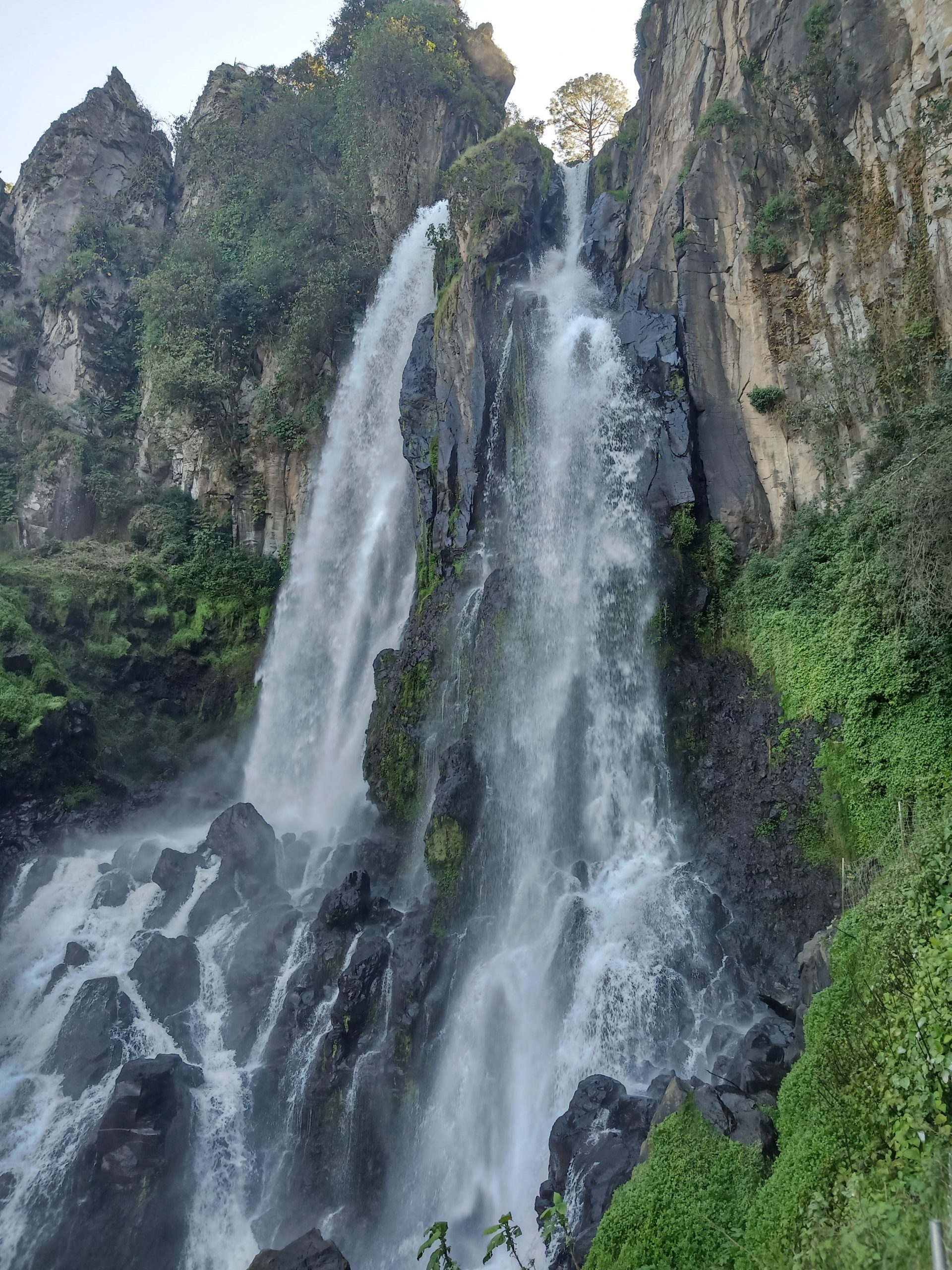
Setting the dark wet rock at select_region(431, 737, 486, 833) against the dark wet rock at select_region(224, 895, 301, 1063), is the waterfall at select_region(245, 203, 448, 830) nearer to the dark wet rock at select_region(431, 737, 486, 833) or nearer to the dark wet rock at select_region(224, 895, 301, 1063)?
the dark wet rock at select_region(224, 895, 301, 1063)

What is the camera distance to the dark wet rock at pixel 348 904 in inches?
468

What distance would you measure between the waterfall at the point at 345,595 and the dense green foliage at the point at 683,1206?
10.2 meters

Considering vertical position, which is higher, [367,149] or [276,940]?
[367,149]

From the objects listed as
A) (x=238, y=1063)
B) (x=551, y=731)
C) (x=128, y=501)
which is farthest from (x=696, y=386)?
(x=128, y=501)

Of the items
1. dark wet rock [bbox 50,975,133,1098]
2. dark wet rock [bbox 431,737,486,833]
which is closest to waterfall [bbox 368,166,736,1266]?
dark wet rock [bbox 431,737,486,833]

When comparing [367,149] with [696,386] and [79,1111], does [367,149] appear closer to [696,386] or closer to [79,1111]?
[696,386]

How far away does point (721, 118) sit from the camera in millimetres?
15094

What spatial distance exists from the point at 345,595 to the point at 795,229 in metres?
12.5

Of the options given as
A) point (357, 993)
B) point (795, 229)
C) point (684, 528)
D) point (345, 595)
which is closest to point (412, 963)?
point (357, 993)

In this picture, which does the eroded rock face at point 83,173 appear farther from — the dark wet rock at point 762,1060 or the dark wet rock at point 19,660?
the dark wet rock at point 762,1060

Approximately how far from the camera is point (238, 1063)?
36.0 ft

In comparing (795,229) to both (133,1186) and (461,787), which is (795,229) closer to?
(461,787)

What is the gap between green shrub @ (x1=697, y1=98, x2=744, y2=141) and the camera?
15016mm

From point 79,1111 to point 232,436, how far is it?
18.0 m
